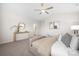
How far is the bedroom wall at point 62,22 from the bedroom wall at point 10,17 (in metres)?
0.22

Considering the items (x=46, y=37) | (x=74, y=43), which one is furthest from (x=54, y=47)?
(x=74, y=43)

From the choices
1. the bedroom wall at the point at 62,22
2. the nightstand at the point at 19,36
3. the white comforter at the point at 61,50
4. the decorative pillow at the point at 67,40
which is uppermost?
the bedroom wall at the point at 62,22

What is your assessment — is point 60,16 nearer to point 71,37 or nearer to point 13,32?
point 71,37

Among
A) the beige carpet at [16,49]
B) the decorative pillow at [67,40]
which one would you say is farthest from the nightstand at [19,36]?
the decorative pillow at [67,40]

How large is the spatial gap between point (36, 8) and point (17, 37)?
0.51m

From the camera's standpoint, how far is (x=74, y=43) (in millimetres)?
1491

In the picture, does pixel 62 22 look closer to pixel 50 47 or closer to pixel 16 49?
pixel 50 47

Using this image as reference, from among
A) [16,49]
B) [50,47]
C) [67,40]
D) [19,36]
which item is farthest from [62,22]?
[16,49]

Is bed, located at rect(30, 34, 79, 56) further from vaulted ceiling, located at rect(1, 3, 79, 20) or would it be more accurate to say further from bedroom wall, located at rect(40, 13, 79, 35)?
vaulted ceiling, located at rect(1, 3, 79, 20)

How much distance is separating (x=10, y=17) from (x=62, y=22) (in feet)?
2.48

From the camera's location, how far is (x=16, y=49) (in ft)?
4.86

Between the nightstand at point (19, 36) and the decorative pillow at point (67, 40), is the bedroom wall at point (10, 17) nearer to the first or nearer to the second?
the nightstand at point (19, 36)

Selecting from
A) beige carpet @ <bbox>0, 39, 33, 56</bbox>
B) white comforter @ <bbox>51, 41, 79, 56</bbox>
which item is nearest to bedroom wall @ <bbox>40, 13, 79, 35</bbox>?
white comforter @ <bbox>51, 41, 79, 56</bbox>

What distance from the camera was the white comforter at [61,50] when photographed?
1472 millimetres
